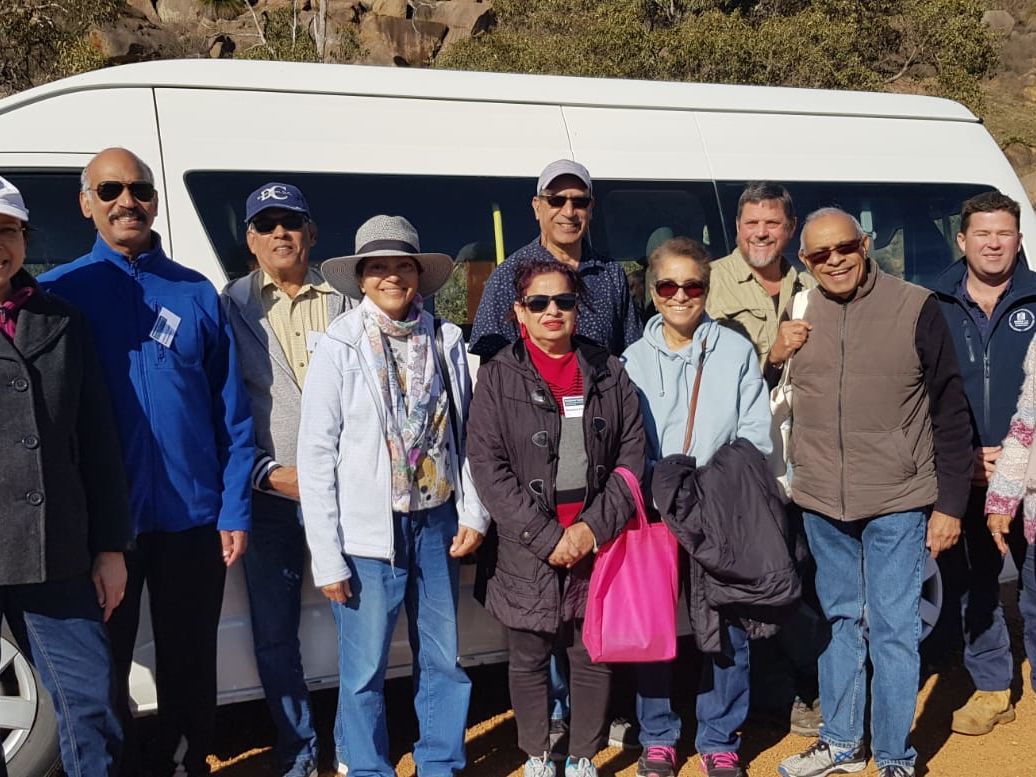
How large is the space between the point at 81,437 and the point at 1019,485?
2.95 metres

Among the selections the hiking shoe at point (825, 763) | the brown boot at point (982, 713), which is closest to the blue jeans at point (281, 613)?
the hiking shoe at point (825, 763)

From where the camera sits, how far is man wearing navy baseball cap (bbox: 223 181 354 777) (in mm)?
3133

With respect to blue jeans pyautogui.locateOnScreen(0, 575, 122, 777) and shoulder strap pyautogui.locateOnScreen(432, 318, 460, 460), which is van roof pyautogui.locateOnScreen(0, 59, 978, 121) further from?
blue jeans pyautogui.locateOnScreen(0, 575, 122, 777)

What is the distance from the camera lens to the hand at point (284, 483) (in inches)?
120

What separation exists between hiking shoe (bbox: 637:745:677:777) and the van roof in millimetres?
2581

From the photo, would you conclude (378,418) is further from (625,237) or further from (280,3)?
(280,3)

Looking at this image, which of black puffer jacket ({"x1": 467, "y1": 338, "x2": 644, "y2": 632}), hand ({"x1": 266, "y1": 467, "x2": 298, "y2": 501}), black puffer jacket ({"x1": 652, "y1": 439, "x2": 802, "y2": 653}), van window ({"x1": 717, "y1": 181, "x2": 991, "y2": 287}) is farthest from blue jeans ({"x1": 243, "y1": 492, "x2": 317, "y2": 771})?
van window ({"x1": 717, "y1": 181, "x2": 991, "y2": 287})

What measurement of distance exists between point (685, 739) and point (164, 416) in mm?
2320

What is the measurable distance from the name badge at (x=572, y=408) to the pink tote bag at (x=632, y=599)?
22 centimetres

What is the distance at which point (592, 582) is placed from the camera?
306cm

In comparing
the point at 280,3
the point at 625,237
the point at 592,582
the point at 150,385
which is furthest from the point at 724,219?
the point at 280,3

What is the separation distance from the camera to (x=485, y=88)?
3973mm

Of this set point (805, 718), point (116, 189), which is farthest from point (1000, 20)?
point (116, 189)

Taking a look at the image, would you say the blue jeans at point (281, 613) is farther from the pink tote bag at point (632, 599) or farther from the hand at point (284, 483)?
the pink tote bag at point (632, 599)
